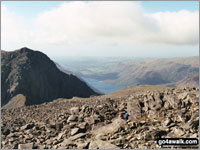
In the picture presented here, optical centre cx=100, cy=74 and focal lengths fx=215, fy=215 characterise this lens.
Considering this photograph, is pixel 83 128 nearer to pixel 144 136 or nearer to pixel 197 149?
pixel 144 136

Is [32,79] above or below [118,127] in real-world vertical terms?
above

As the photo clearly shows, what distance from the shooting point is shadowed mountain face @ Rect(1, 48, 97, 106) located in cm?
14762

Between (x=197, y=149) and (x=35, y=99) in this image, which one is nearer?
(x=197, y=149)

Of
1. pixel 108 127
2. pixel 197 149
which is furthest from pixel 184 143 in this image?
pixel 108 127

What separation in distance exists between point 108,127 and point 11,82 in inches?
5599

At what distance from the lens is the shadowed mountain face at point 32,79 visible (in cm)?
14762

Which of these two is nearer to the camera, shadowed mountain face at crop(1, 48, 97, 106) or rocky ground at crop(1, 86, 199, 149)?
rocky ground at crop(1, 86, 199, 149)

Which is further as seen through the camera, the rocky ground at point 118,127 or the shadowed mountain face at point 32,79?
the shadowed mountain face at point 32,79

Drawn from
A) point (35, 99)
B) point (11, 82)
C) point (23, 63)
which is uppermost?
point (23, 63)

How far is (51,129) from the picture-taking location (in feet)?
103

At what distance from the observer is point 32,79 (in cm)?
16138

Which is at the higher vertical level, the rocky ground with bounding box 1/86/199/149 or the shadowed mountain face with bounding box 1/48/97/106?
the shadowed mountain face with bounding box 1/48/97/106

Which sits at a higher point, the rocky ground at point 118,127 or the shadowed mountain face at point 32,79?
the shadowed mountain face at point 32,79

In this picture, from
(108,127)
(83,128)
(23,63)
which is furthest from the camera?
(23,63)
